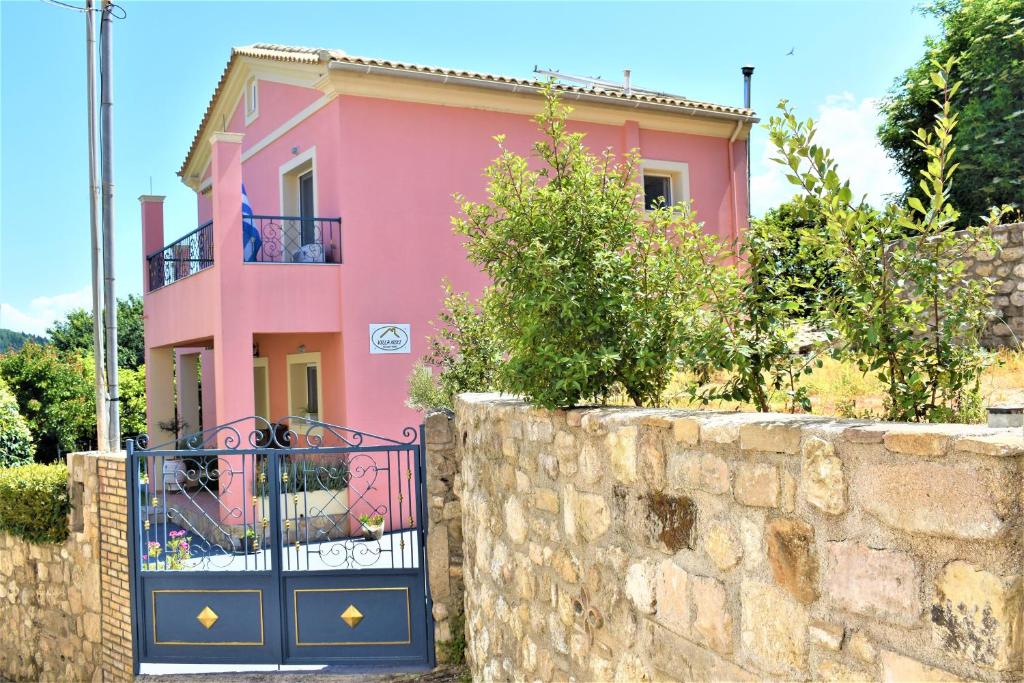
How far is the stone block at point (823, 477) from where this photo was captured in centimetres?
214

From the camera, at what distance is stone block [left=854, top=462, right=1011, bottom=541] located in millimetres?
1790

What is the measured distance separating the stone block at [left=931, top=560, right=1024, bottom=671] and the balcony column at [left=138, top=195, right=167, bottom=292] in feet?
44.9

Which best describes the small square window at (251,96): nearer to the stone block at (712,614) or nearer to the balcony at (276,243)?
the balcony at (276,243)

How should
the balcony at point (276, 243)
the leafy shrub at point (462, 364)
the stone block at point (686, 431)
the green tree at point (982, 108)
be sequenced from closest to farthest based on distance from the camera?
the stone block at point (686, 431), the leafy shrub at point (462, 364), the balcony at point (276, 243), the green tree at point (982, 108)

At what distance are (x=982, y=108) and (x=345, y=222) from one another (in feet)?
32.1

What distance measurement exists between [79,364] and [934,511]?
77.8ft

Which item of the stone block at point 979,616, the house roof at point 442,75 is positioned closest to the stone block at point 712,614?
the stone block at point 979,616

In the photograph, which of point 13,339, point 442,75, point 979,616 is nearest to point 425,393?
point 442,75

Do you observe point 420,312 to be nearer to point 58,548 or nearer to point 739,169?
point 58,548

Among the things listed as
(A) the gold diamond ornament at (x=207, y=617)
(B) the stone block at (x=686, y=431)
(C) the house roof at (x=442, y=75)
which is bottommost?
(A) the gold diamond ornament at (x=207, y=617)

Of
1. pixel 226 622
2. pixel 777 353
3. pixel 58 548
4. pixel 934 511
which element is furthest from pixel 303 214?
pixel 934 511

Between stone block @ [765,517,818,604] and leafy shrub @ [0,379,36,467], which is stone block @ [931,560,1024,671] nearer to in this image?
stone block @ [765,517,818,604]

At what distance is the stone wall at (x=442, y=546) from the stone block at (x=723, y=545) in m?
3.92

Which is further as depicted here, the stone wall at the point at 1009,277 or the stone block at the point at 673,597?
the stone wall at the point at 1009,277
